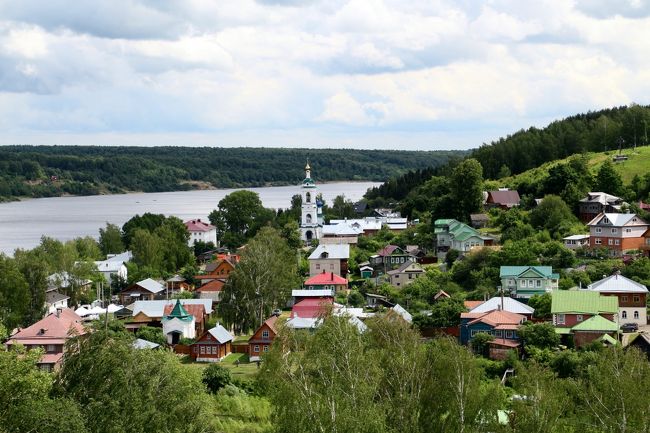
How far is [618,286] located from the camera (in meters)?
35.4

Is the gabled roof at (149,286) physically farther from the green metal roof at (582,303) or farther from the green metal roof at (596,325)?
the green metal roof at (596,325)

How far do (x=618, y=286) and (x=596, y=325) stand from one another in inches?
153

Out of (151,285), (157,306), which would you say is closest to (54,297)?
(151,285)

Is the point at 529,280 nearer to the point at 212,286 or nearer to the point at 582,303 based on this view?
the point at 582,303

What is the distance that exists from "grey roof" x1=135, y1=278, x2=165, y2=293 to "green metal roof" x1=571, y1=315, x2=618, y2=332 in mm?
24097

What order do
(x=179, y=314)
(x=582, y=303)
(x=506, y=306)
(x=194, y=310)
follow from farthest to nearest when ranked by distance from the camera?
(x=194, y=310) → (x=179, y=314) → (x=506, y=306) → (x=582, y=303)

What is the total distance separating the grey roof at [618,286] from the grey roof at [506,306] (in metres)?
2.69

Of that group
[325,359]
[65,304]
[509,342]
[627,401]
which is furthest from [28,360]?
[65,304]

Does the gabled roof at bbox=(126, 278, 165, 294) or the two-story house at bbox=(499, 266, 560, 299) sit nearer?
the two-story house at bbox=(499, 266, 560, 299)

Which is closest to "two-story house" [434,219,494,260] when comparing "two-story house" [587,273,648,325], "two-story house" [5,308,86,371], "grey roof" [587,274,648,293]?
"grey roof" [587,274,648,293]

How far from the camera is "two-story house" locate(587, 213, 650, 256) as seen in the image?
44188 mm

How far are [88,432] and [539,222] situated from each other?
36.4 meters

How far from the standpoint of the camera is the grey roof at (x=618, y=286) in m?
35.1

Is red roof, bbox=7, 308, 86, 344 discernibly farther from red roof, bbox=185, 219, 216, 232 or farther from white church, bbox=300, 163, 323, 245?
red roof, bbox=185, 219, 216, 232
